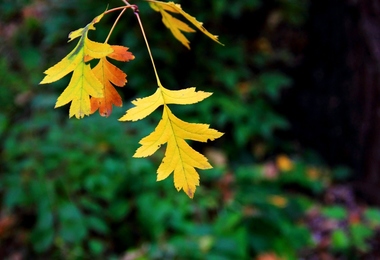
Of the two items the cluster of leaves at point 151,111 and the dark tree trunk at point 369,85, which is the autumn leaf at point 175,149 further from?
the dark tree trunk at point 369,85

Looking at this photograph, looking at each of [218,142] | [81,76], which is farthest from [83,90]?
[218,142]

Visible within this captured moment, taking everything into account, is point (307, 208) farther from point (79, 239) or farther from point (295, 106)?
point (79, 239)

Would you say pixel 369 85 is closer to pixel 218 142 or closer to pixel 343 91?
pixel 343 91

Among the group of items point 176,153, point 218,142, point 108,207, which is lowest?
point 218,142

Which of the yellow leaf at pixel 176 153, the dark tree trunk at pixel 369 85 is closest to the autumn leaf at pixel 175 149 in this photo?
the yellow leaf at pixel 176 153

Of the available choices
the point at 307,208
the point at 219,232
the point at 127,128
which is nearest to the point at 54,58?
the point at 127,128

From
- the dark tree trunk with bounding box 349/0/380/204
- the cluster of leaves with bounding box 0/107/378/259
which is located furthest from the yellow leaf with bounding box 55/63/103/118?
the dark tree trunk with bounding box 349/0/380/204
